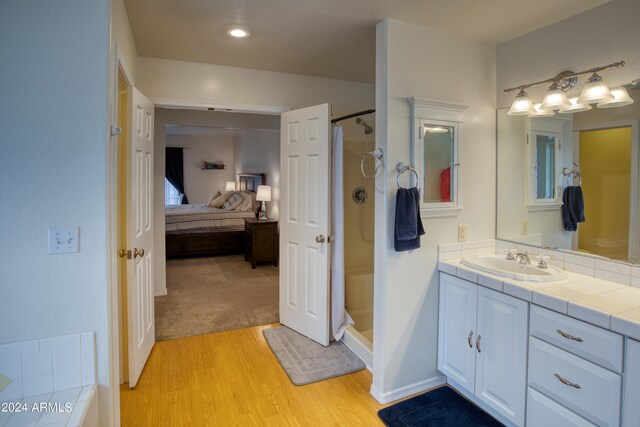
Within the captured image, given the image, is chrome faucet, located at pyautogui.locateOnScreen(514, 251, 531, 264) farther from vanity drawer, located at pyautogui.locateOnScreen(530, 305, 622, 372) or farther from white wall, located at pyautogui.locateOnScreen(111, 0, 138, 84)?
white wall, located at pyautogui.locateOnScreen(111, 0, 138, 84)

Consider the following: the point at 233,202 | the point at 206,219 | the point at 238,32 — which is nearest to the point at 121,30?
the point at 238,32

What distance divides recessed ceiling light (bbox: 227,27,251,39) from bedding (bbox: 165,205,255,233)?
14.6 feet

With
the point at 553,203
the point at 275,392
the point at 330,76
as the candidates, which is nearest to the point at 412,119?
the point at 553,203

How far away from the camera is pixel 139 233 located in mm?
2502

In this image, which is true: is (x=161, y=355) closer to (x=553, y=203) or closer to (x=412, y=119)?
(x=412, y=119)

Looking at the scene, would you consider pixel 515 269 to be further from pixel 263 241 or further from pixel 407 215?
pixel 263 241

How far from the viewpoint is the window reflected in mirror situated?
237cm

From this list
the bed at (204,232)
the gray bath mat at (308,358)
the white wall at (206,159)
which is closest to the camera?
the gray bath mat at (308,358)

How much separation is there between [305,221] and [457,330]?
144 cm

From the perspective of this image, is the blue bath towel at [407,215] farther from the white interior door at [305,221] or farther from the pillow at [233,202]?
the pillow at [233,202]

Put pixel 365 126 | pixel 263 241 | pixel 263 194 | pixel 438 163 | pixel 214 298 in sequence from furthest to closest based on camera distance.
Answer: pixel 263 194
pixel 263 241
pixel 214 298
pixel 365 126
pixel 438 163

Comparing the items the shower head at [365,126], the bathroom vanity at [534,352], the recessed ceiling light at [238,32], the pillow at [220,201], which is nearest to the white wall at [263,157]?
the pillow at [220,201]

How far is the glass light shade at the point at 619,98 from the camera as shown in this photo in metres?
1.91

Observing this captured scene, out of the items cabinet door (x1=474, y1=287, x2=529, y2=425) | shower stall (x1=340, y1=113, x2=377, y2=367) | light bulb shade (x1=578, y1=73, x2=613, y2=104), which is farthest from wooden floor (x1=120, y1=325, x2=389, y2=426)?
light bulb shade (x1=578, y1=73, x2=613, y2=104)
